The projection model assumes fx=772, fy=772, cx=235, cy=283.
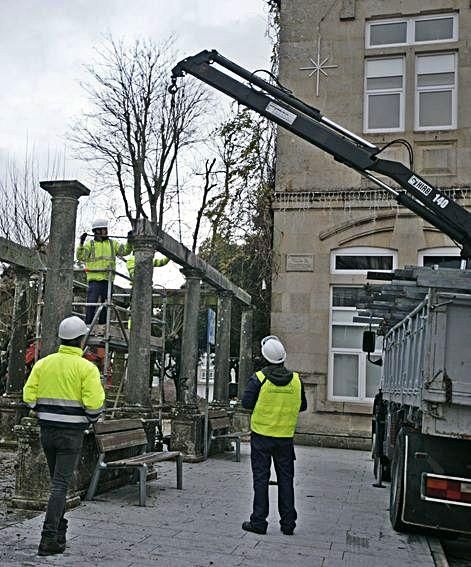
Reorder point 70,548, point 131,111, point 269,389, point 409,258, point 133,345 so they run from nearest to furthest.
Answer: point 70,548
point 269,389
point 133,345
point 409,258
point 131,111

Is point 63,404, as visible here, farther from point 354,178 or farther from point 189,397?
point 354,178

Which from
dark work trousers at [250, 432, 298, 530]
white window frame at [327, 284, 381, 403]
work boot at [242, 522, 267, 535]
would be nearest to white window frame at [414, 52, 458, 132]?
white window frame at [327, 284, 381, 403]

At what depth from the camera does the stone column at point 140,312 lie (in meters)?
10.4

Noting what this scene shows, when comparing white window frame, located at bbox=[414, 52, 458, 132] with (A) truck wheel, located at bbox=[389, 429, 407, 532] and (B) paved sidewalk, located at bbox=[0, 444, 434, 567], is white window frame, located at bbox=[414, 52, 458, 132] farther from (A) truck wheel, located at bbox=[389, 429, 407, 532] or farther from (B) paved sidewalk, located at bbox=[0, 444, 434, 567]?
(A) truck wheel, located at bbox=[389, 429, 407, 532]

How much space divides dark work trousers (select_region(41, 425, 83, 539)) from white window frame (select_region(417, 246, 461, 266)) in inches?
469

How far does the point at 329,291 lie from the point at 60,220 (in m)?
10.00

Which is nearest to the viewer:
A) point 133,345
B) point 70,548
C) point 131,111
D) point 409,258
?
point 70,548

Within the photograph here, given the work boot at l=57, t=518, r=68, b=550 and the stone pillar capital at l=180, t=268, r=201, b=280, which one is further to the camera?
the stone pillar capital at l=180, t=268, r=201, b=280

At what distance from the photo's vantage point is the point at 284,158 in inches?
707

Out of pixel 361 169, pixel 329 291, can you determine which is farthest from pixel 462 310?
pixel 329 291

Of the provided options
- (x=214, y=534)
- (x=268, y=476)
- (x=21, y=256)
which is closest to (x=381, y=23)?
(x=21, y=256)

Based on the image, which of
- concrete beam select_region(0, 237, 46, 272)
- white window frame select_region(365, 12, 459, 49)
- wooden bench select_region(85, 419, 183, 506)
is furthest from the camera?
white window frame select_region(365, 12, 459, 49)

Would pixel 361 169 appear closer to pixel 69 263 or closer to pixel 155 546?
pixel 69 263

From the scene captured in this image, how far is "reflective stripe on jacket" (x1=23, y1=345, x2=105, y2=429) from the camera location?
6309 mm
